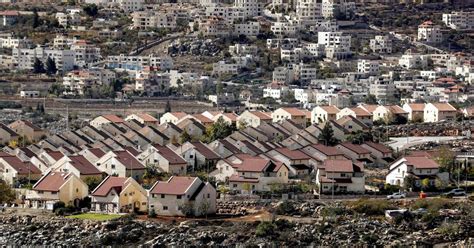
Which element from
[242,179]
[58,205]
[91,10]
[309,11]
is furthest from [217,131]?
[91,10]

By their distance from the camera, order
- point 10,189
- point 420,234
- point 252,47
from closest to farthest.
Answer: point 420,234, point 10,189, point 252,47

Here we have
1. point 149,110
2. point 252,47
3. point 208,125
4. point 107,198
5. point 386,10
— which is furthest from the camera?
point 386,10

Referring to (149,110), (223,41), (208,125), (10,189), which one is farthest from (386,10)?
(10,189)

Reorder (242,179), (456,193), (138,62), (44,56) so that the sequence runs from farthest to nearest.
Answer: (44,56) < (138,62) < (242,179) < (456,193)

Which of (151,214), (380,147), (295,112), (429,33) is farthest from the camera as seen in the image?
(429,33)

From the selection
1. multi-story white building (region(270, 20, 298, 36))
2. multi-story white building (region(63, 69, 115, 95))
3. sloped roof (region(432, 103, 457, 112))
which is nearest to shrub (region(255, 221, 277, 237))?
→ sloped roof (region(432, 103, 457, 112))

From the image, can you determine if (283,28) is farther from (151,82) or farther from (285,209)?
(285,209)

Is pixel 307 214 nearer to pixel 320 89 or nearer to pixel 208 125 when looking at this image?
pixel 208 125

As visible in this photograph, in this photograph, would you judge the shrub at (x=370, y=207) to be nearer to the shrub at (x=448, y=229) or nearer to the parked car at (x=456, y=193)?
the shrub at (x=448, y=229)
